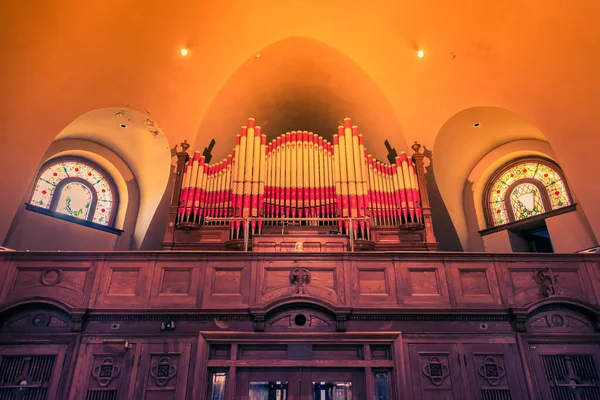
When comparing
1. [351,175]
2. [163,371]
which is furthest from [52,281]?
[351,175]

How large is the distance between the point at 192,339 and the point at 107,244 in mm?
4507

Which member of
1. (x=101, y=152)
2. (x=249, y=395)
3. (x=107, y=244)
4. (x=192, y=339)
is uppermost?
(x=101, y=152)

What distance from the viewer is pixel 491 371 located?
534 centimetres

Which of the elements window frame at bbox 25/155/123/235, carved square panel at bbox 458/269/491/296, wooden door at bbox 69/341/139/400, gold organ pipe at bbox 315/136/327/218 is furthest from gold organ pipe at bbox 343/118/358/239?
window frame at bbox 25/155/123/235

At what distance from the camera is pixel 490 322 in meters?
5.66

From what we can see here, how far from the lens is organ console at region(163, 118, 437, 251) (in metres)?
7.48

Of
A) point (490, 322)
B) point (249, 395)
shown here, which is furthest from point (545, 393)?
point (249, 395)

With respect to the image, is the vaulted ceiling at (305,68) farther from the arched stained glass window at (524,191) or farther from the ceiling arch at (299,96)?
the arched stained glass window at (524,191)

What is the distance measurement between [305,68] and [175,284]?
6.04 m

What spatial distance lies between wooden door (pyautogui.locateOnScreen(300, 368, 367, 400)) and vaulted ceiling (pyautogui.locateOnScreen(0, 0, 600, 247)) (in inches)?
208

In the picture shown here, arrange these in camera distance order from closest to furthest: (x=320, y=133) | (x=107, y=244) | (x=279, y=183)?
1. (x=279, y=183)
2. (x=107, y=244)
3. (x=320, y=133)

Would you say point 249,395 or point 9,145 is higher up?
point 9,145

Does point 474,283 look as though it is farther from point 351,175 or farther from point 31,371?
point 31,371

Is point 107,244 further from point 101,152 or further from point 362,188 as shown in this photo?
point 362,188
